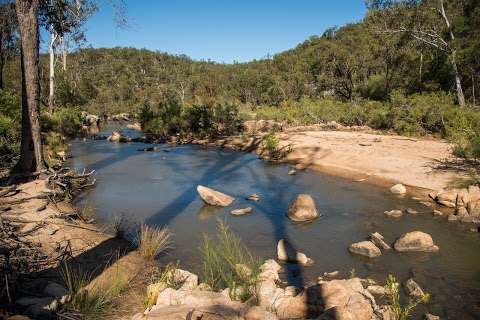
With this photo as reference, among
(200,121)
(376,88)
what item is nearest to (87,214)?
(200,121)

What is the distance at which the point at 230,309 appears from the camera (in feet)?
15.1

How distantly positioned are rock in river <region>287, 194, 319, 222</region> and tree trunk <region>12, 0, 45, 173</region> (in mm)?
6458

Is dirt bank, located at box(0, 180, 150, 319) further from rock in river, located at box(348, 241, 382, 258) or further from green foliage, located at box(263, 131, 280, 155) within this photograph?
green foliage, located at box(263, 131, 280, 155)

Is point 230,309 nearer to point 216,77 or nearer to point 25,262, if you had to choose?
point 25,262

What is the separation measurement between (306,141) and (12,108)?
43.5ft

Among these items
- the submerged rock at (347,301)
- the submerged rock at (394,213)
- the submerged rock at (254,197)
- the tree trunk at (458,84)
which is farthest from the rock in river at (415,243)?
the tree trunk at (458,84)

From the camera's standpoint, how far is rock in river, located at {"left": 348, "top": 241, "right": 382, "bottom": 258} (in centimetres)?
790

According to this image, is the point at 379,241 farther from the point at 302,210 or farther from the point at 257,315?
the point at 257,315

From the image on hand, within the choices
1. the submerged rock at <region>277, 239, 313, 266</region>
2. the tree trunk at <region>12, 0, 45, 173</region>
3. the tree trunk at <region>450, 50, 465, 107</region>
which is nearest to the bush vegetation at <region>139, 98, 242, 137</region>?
the tree trunk at <region>450, 50, 465, 107</region>

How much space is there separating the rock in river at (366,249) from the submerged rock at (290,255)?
1.01 meters

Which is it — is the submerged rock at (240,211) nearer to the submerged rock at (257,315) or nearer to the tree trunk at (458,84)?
the submerged rock at (257,315)

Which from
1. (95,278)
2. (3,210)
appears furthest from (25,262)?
(3,210)

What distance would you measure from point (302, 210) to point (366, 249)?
253 cm

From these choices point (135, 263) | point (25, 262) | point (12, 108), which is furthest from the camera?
point (12, 108)
